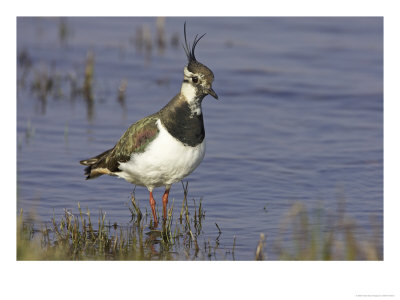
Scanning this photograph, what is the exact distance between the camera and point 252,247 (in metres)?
7.86

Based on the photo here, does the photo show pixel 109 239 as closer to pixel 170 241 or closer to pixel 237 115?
pixel 170 241

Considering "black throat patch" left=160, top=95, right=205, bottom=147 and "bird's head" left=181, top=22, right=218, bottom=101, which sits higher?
"bird's head" left=181, top=22, right=218, bottom=101

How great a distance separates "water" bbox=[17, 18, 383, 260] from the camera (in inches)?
370

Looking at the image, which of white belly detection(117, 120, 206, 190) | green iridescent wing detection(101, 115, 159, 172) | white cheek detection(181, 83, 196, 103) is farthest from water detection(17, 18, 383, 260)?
white cheek detection(181, 83, 196, 103)

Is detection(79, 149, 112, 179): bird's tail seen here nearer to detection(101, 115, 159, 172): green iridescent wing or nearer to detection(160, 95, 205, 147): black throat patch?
detection(101, 115, 159, 172): green iridescent wing

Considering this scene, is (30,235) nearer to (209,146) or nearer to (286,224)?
(286,224)

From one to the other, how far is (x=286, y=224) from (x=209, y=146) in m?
3.51

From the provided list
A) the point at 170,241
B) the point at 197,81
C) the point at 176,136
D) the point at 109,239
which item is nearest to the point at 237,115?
the point at 197,81

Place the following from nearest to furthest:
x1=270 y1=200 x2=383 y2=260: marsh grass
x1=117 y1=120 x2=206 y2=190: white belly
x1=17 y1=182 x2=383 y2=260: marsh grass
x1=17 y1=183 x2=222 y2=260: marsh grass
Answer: x1=270 y1=200 x2=383 y2=260: marsh grass → x1=17 y1=182 x2=383 y2=260: marsh grass → x1=17 y1=183 x2=222 y2=260: marsh grass → x1=117 y1=120 x2=206 y2=190: white belly

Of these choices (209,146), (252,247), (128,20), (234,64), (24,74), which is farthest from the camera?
(128,20)

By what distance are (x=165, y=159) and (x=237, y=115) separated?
574 centimetres

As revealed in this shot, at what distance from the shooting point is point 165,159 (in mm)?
7762

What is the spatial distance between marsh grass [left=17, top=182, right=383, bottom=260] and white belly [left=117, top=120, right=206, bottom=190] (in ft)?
1.89

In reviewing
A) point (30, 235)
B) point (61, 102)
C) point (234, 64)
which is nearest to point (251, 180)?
point (30, 235)
